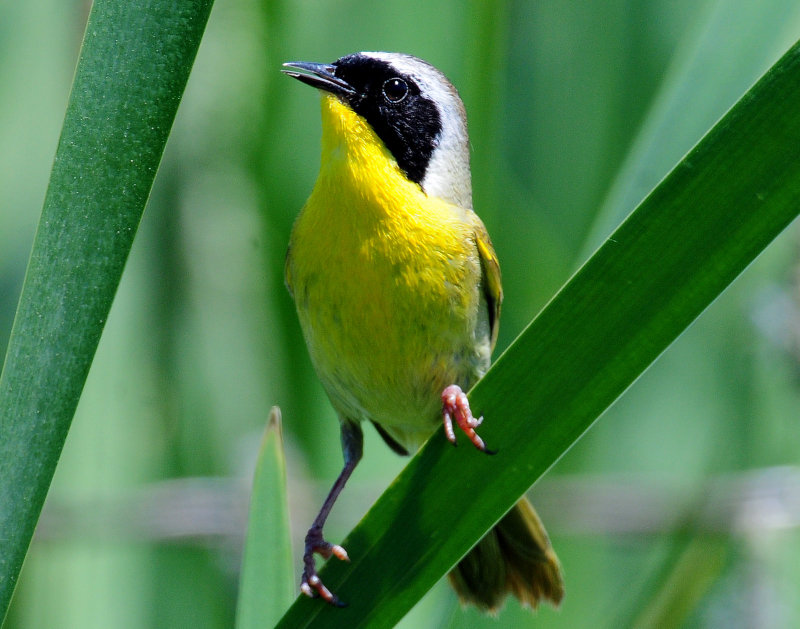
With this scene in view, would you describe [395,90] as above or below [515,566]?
above

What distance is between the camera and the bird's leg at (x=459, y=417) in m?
1.34

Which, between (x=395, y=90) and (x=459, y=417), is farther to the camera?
(x=395, y=90)

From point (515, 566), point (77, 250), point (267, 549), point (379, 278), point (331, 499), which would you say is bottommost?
point (331, 499)

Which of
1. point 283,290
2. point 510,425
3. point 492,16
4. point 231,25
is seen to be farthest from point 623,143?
point 510,425

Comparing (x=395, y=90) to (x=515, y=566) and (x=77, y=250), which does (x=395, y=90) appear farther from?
(x=77, y=250)

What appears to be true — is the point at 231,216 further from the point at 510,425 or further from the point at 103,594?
Result: the point at 510,425

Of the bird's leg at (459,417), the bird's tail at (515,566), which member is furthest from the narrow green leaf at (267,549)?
the bird's tail at (515,566)

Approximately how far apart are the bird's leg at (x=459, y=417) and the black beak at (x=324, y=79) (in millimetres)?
773

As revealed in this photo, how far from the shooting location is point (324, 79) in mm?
2248

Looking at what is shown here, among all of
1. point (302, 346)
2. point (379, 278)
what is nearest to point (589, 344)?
point (379, 278)

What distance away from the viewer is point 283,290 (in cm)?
265

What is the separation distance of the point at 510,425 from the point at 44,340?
61cm

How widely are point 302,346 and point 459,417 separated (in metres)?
0.96

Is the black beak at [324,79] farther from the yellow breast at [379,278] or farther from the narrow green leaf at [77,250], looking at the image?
the narrow green leaf at [77,250]
